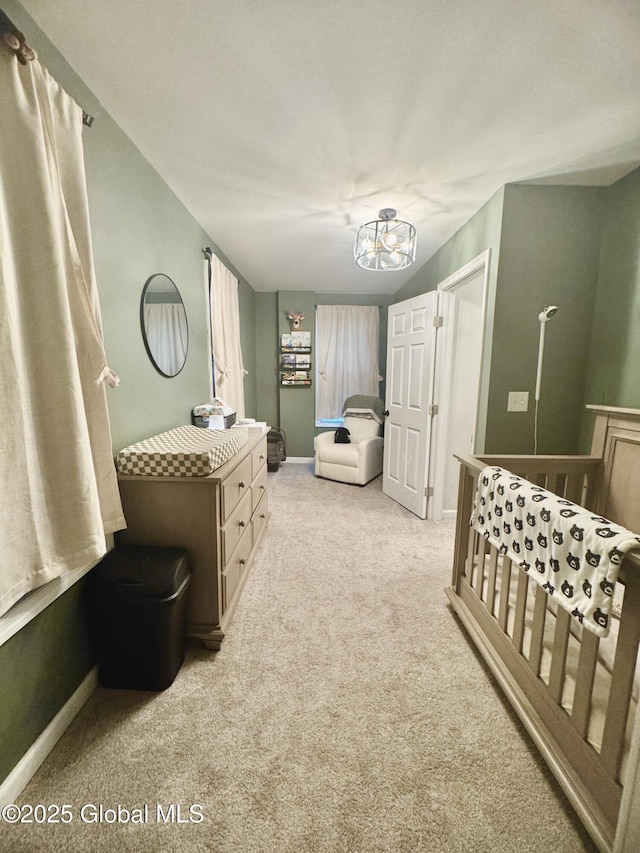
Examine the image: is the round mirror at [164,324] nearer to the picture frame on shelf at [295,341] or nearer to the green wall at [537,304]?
the green wall at [537,304]

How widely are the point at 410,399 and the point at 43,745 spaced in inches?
119

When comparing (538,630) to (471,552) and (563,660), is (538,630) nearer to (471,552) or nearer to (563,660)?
(563,660)

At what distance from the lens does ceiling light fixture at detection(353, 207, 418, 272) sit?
202 cm

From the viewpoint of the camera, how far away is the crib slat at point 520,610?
1.24 meters

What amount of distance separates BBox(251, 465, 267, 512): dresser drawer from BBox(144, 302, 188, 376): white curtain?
2.90 feet

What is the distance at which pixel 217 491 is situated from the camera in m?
1.41

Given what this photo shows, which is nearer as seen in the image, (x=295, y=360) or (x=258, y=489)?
(x=258, y=489)

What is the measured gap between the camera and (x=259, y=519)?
7.61 feet

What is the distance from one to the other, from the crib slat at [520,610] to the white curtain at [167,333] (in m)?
2.03

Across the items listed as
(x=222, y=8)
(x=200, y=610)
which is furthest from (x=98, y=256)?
(x=200, y=610)

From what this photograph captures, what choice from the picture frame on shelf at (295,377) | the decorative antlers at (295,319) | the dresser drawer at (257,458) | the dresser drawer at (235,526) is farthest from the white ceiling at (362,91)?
the picture frame on shelf at (295,377)

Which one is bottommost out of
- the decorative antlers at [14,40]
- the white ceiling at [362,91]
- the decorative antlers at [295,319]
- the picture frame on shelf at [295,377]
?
the picture frame on shelf at [295,377]

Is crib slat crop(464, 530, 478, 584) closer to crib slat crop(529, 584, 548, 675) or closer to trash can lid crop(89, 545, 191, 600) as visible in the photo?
crib slat crop(529, 584, 548, 675)

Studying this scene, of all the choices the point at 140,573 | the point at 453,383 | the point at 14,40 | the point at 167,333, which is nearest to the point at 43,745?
the point at 140,573
